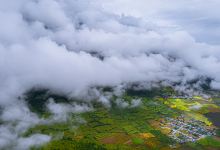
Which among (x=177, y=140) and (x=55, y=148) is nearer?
(x=55, y=148)

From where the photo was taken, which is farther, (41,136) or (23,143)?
(41,136)

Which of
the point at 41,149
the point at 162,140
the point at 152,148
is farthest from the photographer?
the point at 162,140

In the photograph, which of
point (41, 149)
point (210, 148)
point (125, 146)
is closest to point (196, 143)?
point (210, 148)

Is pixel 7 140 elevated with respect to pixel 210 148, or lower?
elevated

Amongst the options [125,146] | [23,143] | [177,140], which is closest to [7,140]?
[23,143]

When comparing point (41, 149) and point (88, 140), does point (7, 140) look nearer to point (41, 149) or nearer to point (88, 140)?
point (41, 149)

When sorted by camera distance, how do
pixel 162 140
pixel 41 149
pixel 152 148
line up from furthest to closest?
pixel 162 140
pixel 152 148
pixel 41 149

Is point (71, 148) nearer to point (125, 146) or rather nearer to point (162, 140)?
point (125, 146)

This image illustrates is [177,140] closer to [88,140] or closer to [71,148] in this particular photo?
[88,140]
